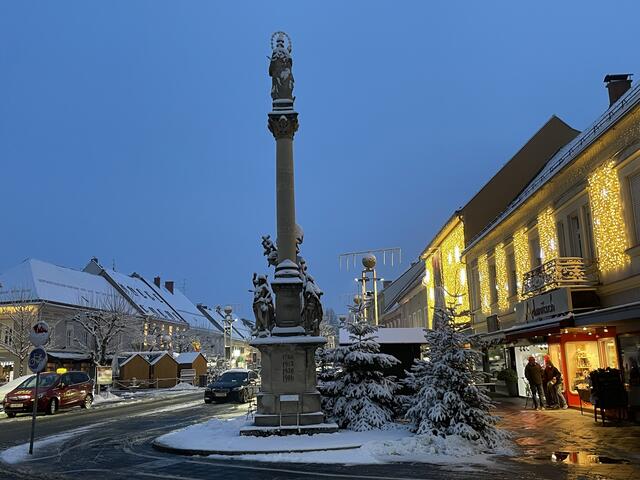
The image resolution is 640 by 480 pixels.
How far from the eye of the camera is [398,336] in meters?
21.2

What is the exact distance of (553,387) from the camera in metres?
21.0

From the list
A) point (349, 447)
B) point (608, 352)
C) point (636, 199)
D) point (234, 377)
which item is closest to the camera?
point (349, 447)

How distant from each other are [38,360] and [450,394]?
8.93 meters

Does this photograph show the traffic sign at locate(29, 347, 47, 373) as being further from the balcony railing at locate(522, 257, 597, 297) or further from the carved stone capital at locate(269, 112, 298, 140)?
Answer: the balcony railing at locate(522, 257, 597, 297)

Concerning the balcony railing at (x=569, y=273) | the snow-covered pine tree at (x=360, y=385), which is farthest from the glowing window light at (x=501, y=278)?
the snow-covered pine tree at (x=360, y=385)

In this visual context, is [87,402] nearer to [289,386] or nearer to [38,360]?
[38,360]

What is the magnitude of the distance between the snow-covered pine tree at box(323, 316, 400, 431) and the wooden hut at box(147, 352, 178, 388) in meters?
38.4

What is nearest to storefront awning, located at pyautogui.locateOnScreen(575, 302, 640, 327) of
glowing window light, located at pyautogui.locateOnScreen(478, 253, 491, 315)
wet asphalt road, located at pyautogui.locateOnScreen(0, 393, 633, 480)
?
wet asphalt road, located at pyautogui.locateOnScreen(0, 393, 633, 480)

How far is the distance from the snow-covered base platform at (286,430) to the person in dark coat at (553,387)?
908cm

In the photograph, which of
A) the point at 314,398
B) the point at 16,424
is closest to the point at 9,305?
the point at 16,424

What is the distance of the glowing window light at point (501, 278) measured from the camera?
2683 centimetres

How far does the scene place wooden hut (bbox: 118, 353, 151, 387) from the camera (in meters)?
52.0

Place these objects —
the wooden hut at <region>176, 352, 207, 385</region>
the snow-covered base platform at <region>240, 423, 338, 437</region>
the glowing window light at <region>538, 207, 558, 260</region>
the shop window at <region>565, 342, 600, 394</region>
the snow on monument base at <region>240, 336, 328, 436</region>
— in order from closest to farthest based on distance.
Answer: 1. the snow-covered base platform at <region>240, 423, 338, 437</region>
2. the snow on monument base at <region>240, 336, 328, 436</region>
3. the shop window at <region>565, 342, 600, 394</region>
4. the glowing window light at <region>538, 207, 558, 260</region>
5. the wooden hut at <region>176, 352, 207, 385</region>

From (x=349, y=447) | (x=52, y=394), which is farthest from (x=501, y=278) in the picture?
(x=52, y=394)
